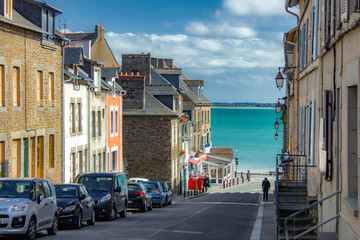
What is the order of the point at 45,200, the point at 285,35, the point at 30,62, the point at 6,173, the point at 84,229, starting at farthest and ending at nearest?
1. the point at 285,35
2. the point at 30,62
3. the point at 6,173
4. the point at 84,229
5. the point at 45,200

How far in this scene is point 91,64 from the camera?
37.3m

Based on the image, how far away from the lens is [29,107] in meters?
27.4

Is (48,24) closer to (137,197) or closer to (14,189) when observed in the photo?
(137,197)

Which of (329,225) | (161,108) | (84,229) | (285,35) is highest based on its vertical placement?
(285,35)

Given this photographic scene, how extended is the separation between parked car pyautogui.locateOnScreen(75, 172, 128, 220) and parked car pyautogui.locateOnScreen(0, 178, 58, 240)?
19.5 ft

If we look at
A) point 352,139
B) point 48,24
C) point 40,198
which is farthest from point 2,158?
point 352,139

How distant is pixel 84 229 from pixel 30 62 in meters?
10.6

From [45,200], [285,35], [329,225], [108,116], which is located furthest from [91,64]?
[329,225]

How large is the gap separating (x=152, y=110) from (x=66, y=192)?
98.2 feet

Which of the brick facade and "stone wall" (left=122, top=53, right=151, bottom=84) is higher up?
"stone wall" (left=122, top=53, right=151, bottom=84)

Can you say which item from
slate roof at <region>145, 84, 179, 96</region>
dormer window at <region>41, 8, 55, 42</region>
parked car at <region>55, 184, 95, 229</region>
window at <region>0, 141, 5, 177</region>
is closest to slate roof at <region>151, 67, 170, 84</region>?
slate roof at <region>145, 84, 179, 96</region>

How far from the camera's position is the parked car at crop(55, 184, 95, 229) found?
19123mm

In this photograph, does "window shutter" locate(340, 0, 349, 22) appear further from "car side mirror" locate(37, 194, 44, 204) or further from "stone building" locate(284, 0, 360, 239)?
"car side mirror" locate(37, 194, 44, 204)

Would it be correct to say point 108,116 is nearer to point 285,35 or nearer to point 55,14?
point 55,14
